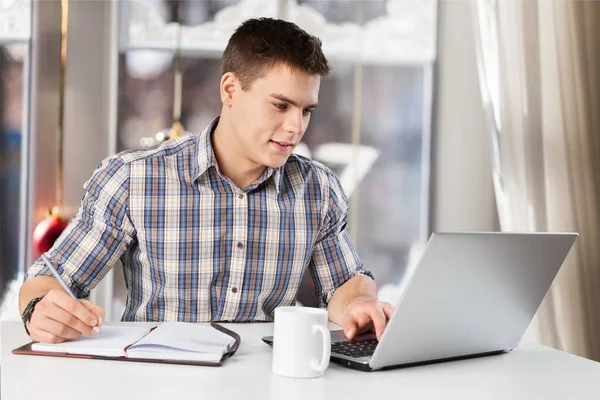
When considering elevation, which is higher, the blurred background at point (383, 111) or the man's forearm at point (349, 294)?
the blurred background at point (383, 111)

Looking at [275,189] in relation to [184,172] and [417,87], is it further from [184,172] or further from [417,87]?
[417,87]

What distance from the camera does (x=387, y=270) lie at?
3092mm

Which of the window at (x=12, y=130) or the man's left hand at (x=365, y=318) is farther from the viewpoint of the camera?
the window at (x=12, y=130)

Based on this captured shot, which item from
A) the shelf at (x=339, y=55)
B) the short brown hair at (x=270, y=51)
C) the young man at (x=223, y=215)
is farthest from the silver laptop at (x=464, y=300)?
the shelf at (x=339, y=55)

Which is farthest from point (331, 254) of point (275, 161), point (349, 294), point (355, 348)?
point (355, 348)

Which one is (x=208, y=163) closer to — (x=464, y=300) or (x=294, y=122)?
(x=294, y=122)

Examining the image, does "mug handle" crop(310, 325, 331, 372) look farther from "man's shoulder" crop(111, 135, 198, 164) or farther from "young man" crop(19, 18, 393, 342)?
"man's shoulder" crop(111, 135, 198, 164)

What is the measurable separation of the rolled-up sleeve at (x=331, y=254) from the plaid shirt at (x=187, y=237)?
46mm

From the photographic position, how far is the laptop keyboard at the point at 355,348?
3.62 ft

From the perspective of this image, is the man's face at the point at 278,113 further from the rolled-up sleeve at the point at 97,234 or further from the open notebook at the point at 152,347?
the open notebook at the point at 152,347

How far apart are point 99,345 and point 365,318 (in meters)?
0.43

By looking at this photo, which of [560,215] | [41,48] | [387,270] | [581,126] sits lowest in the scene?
[387,270]

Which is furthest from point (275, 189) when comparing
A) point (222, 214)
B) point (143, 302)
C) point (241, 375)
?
point (241, 375)

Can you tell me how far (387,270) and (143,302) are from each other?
1.61 m
